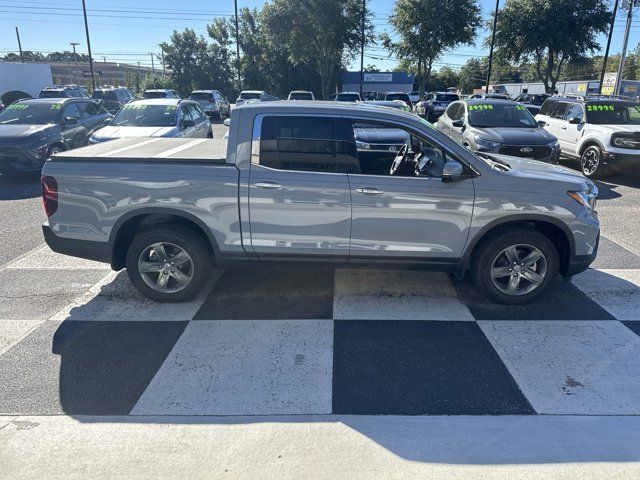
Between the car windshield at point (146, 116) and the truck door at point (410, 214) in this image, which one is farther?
the car windshield at point (146, 116)

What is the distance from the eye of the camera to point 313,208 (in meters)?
4.09

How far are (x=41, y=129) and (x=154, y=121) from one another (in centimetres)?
240

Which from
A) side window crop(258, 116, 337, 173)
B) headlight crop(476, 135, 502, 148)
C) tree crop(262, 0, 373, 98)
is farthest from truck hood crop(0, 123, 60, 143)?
tree crop(262, 0, 373, 98)

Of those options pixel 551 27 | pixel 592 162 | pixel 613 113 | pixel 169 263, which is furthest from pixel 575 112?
pixel 551 27

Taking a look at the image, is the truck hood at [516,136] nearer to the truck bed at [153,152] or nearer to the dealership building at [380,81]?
the truck bed at [153,152]

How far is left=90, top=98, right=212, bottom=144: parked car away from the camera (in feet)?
31.7

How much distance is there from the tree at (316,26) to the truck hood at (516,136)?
24131mm

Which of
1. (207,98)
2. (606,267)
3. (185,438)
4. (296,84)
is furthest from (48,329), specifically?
(296,84)

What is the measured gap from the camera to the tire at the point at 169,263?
428 cm

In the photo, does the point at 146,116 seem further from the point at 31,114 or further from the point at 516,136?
the point at 516,136

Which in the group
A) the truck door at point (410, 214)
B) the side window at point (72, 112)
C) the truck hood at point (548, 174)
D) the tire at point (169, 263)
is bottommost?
the tire at point (169, 263)

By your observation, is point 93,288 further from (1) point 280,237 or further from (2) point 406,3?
(2) point 406,3

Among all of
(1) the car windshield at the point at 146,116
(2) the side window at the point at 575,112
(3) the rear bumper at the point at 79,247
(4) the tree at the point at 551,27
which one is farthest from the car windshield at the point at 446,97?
(3) the rear bumper at the point at 79,247

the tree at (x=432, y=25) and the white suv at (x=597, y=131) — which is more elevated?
the tree at (x=432, y=25)
